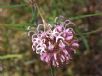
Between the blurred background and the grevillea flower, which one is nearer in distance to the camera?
the grevillea flower

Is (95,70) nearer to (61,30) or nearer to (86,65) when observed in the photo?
(86,65)

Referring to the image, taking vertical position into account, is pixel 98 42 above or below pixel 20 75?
above

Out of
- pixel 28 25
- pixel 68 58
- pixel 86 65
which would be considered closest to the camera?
pixel 68 58

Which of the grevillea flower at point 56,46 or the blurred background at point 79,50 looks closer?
the grevillea flower at point 56,46

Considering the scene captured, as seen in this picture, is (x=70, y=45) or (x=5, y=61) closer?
(x=70, y=45)

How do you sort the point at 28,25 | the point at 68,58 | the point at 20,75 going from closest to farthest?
the point at 68,58 → the point at 28,25 → the point at 20,75

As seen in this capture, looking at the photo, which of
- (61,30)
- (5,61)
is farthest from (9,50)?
(61,30)

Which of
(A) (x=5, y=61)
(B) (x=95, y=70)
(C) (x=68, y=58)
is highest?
(C) (x=68, y=58)

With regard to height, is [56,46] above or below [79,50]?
above
